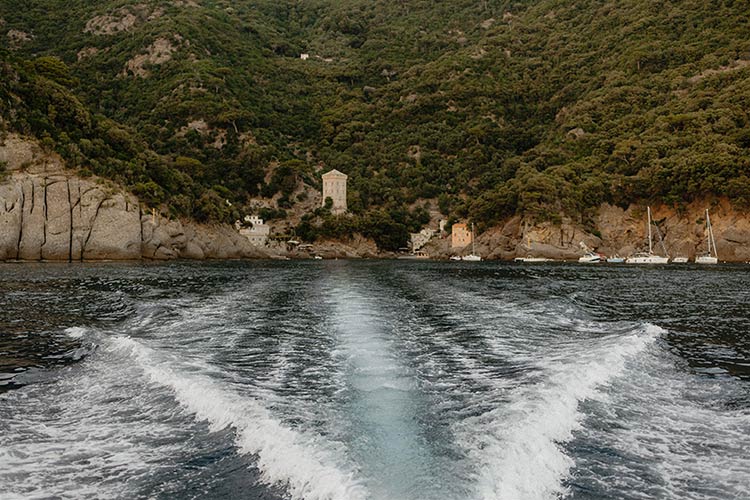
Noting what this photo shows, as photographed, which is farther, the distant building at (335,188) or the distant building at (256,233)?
the distant building at (335,188)

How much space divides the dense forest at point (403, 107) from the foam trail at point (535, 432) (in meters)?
65.5

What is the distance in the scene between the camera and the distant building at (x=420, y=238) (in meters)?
118

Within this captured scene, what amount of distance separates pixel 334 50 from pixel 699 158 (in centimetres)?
14758

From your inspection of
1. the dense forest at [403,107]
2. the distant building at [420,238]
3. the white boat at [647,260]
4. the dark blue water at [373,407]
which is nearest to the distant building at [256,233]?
the dense forest at [403,107]

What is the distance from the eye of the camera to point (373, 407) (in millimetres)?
9062

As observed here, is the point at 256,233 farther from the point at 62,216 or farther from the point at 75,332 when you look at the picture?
the point at 75,332

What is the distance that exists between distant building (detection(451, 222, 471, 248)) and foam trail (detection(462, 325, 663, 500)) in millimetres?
92089

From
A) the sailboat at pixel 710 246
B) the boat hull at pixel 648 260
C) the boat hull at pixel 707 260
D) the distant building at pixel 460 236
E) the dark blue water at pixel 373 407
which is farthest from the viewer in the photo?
the distant building at pixel 460 236

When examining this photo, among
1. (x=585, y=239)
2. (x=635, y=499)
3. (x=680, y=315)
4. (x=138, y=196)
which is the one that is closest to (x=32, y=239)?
(x=138, y=196)

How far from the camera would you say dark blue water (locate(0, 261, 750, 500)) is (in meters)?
6.30

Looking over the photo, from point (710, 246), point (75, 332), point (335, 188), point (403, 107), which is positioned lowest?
point (75, 332)

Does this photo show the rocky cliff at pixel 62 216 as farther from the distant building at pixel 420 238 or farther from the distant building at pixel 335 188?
the distant building at pixel 420 238

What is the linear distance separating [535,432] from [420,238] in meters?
111


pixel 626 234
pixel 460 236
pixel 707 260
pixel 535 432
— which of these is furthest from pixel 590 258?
pixel 535 432
